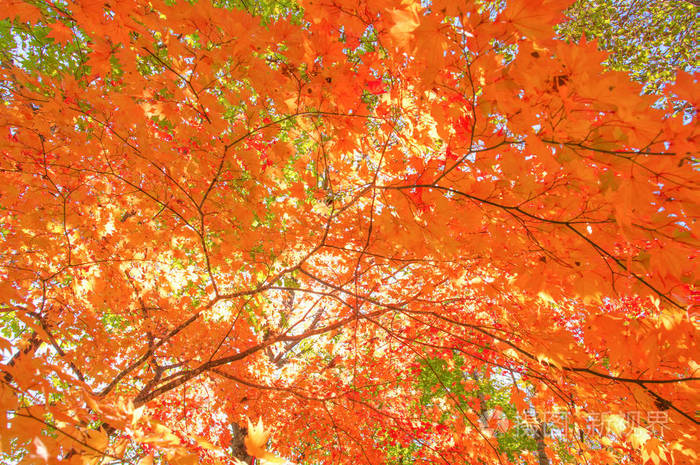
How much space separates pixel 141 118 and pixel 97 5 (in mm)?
514

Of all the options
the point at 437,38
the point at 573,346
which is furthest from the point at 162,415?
the point at 437,38

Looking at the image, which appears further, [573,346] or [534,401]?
[534,401]

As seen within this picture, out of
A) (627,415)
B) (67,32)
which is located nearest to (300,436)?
(627,415)

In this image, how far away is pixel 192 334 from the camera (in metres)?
3.50

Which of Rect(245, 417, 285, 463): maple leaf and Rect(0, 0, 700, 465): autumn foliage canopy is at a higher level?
Rect(0, 0, 700, 465): autumn foliage canopy

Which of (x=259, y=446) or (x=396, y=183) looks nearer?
(x=259, y=446)

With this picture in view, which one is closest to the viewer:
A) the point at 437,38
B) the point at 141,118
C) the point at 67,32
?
the point at 437,38

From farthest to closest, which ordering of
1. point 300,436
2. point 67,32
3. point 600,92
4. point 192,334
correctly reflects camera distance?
point 300,436 < point 192,334 < point 67,32 < point 600,92

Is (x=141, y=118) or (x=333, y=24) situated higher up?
(x=333, y=24)

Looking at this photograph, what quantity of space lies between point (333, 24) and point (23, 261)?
3.78 m

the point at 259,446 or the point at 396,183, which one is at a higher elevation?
the point at 396,183

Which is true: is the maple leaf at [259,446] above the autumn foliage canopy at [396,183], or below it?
below

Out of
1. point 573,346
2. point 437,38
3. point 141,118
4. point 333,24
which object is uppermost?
point 333,24

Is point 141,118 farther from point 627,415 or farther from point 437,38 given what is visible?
point 627,415
